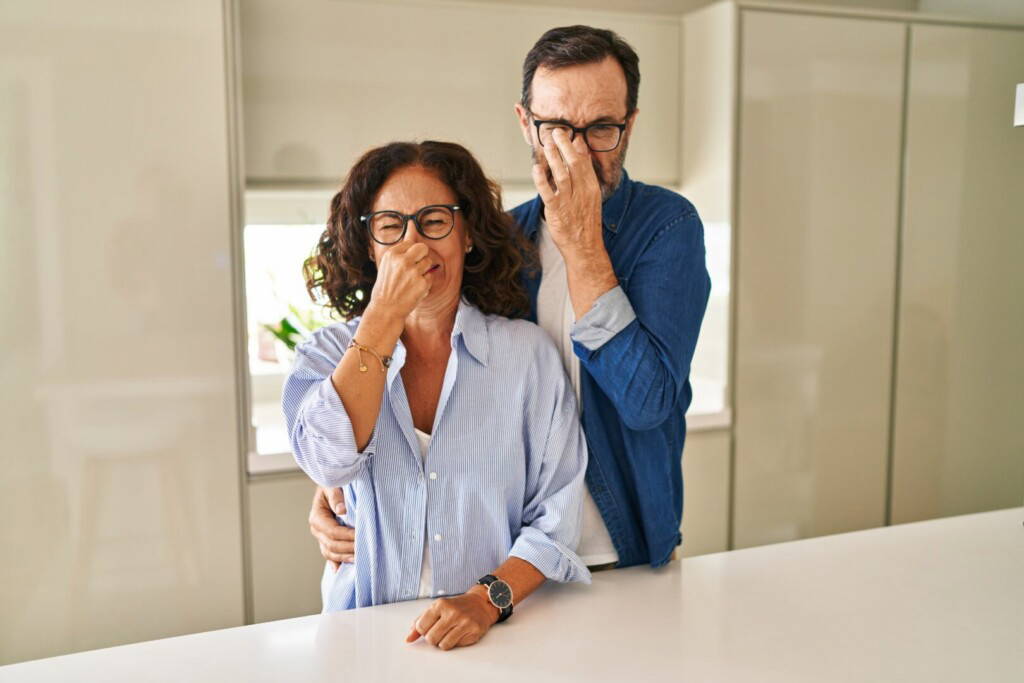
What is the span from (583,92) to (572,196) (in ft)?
0.51

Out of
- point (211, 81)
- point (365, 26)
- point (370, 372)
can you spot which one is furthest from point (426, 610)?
point (365, 26)

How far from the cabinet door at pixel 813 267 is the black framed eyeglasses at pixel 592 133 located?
1498 mm

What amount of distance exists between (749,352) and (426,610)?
189 cm

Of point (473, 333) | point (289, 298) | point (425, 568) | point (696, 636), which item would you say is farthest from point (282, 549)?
point (696, 636)

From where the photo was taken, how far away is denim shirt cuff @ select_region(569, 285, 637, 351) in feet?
4.24

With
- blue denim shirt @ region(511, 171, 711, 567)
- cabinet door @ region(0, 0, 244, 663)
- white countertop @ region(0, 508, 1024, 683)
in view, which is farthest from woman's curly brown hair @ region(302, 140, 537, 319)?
cabinet door @ region(0, 0, 244, 663)

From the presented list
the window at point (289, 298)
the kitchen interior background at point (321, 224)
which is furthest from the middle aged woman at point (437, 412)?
the window at point (289, 298)

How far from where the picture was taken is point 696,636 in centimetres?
109

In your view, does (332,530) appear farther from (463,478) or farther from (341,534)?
(463,478)

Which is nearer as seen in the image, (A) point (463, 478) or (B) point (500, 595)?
(B) point (500, 595)

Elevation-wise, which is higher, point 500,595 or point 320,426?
point 320,426

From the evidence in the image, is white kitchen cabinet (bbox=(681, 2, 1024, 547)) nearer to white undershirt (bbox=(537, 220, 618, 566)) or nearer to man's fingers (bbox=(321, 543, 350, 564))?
white undershirt (bbox=(537, 220, 618, 566))

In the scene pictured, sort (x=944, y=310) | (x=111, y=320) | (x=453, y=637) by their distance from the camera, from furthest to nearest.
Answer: (x=944, y=310) < (x=111, y=320) < (x=453, y=637)

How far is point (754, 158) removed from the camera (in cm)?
274
